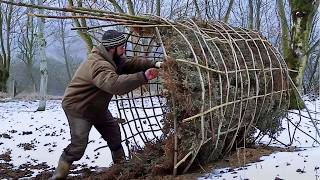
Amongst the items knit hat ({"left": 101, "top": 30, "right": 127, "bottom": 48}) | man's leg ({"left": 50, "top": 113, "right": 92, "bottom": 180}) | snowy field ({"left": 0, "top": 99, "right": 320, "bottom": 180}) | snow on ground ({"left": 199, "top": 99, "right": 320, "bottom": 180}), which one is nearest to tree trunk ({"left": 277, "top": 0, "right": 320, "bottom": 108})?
snowy field ({"left": 0, "top": 99, "right": 320, "bottom": 180})

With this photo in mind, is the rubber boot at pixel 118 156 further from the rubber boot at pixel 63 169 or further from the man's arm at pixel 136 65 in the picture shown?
the man's arm at pixel 136 65

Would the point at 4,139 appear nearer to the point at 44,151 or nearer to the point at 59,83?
the point at 44,151

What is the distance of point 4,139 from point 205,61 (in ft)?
17.8

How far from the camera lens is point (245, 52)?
581 centimetres

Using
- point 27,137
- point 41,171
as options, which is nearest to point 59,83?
point 27,137

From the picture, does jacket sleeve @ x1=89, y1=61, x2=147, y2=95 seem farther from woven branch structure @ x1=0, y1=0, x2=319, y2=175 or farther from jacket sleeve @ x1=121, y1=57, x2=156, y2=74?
jacket sleeve @ x1=121, y1=57, x2=156, y2=74

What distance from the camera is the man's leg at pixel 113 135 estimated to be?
5934 millimetres

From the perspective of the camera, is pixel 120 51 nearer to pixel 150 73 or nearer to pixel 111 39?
pixel 111 39

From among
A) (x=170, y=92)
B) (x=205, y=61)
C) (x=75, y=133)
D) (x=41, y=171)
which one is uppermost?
(x=205, y=61)

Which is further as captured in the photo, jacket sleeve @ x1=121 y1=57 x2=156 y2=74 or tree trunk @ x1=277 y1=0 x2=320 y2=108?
tree trunk @ x1=277 y1=0 x2=320 y2=108

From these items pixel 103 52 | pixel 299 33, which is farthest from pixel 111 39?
pixel 299 33

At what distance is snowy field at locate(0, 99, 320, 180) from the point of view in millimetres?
4793

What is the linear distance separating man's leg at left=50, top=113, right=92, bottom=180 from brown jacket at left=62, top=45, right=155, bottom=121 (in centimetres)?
10

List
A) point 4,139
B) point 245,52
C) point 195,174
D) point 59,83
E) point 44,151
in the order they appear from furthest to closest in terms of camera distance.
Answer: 1. point 59,83
2. point 4,139
3. point 44,151
4. point 245,52
5. point 195,174
